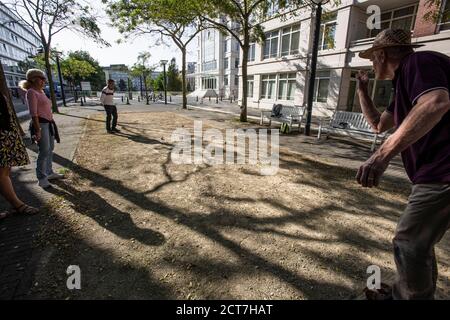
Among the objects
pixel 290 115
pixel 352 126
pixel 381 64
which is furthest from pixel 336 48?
pixel 381 64

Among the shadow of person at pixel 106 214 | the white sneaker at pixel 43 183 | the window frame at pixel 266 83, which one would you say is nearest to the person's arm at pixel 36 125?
the white sneaker at pixel 43 183

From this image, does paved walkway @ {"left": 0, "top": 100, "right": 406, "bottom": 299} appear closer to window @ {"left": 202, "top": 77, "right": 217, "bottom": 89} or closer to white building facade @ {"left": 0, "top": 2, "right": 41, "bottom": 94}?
window @ {"left": 202, "top": 77, "right": 217, "bottom": 89}

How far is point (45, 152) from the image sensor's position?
14.9 ft

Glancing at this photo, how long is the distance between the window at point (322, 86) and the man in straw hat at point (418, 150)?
17119 mm

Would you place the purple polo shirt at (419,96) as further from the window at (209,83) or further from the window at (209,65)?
the window at (209,65)

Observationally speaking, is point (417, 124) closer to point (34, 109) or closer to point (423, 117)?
point (423, 117)

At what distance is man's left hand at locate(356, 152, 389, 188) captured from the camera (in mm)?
1631

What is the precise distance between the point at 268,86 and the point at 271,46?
3.49m

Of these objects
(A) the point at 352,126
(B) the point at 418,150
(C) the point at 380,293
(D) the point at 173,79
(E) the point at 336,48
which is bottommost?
(C) the point at 380,293

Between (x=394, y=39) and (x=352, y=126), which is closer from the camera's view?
(x=394, y=39)

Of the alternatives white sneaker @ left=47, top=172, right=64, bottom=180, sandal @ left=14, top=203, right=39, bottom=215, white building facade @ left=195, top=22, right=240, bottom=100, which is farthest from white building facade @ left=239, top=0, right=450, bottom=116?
white building facade @ left=195, top=22, right=240, bottom=100

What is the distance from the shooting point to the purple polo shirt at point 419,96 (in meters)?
1.53

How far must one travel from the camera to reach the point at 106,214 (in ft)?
12.5
